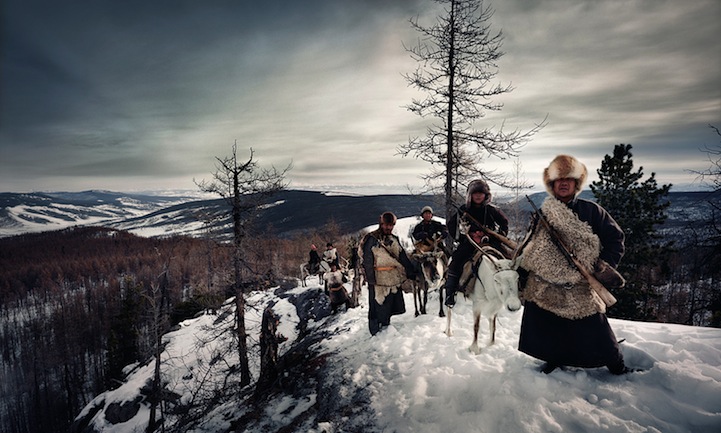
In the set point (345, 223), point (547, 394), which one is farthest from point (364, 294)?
point (345, 223)

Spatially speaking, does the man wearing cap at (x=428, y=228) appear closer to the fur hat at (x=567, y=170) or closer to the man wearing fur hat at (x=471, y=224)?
the man wearing fur hat at (x=471, y=224)

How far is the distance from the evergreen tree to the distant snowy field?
12841 millimetres

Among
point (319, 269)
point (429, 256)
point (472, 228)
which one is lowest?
point (319, 269)

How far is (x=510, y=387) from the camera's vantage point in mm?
3744

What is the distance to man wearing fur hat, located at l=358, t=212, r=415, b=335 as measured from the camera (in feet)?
20.9

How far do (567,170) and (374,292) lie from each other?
14.7ft

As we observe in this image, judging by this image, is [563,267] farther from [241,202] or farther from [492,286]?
[241,202]

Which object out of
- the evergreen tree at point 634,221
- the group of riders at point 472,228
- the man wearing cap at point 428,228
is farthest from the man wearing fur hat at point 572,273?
the evergreen tree at point 634,221

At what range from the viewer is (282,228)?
178 m

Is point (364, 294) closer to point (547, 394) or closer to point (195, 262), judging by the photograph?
point (547, 394)

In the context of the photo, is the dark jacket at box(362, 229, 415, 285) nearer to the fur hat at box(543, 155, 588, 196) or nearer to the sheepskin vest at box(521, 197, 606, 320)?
the sheepskin vest at box(521, 197, 606, 320)

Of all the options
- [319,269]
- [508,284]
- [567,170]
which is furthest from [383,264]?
[319,269]

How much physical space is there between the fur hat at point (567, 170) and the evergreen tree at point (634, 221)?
14.6 meters

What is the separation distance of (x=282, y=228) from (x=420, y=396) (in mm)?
180990
